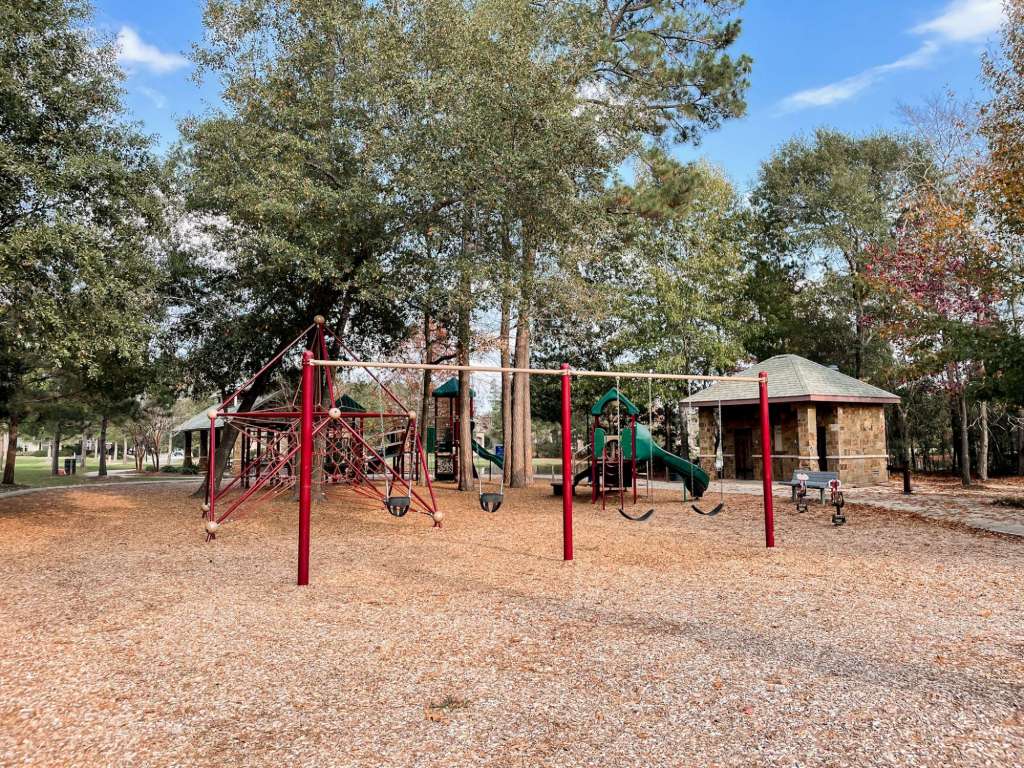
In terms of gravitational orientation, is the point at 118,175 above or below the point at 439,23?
below

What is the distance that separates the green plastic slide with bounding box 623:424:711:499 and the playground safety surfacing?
5.68m

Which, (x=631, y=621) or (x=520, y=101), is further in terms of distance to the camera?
(x=520, y=101)

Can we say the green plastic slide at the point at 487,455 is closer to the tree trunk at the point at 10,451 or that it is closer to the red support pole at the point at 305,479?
the tree trunk at the point at 10,451

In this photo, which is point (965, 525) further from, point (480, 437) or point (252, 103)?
point (480, 437)

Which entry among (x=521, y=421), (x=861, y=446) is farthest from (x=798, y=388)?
(x=521, y=421)

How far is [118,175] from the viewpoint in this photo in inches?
421

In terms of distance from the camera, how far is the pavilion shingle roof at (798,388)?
20547 mm

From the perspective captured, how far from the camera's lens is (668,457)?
51.6 feet

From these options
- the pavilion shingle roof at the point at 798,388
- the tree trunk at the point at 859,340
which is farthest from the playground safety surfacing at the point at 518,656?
the tree trunk at the point at 859,340

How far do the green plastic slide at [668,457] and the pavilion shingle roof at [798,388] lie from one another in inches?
195

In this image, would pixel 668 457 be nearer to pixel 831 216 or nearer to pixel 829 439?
→ pixel 829 439

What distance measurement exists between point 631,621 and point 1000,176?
43.6ft

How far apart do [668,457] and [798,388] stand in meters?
7.35

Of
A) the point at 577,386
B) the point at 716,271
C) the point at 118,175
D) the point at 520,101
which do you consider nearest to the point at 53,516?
the point at 118,175
